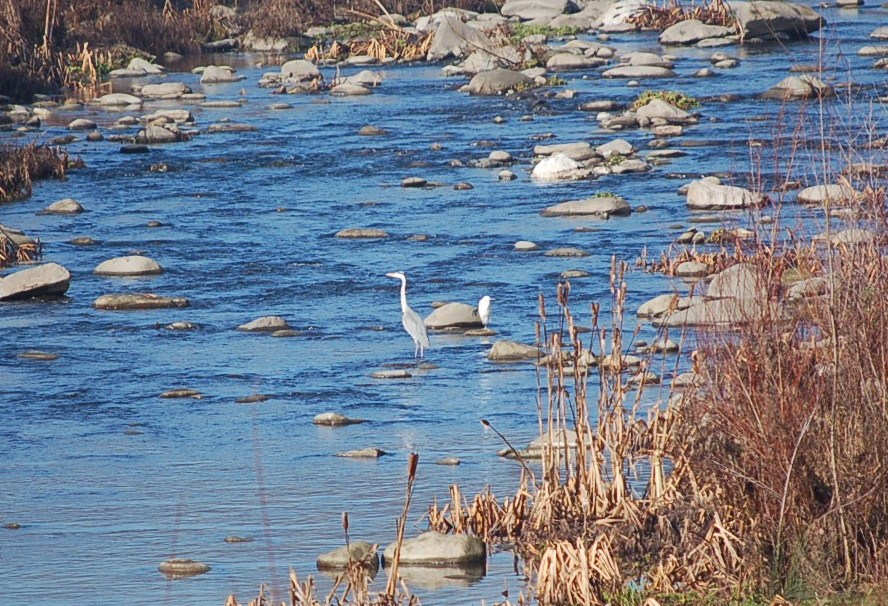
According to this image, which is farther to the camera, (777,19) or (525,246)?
(777,19)

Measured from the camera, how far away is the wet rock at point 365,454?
27.7 ft

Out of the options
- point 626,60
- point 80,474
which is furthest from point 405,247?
point 626,60

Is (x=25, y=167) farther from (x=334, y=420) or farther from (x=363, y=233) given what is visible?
(x=334, y=420)

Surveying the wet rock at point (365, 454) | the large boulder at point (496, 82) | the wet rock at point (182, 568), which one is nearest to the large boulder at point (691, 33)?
the large boulder at point (496, 82)

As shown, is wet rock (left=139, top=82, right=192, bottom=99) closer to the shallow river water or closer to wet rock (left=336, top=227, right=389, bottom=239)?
the shallow river water

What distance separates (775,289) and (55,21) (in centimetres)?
2593

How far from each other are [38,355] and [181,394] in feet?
5.23

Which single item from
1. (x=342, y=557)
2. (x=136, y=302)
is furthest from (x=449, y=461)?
(x=136, y=302)

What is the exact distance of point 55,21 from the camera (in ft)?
98.1

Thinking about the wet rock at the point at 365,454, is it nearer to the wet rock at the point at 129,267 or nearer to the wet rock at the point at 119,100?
the wet rock at the point at 129,267

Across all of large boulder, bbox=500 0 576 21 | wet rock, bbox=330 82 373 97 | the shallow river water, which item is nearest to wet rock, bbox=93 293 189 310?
the shallow river water

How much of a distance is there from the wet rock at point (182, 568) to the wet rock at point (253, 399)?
304 centimetres

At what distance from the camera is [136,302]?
1252cm

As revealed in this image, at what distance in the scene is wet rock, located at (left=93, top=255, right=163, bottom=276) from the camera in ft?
44.9
